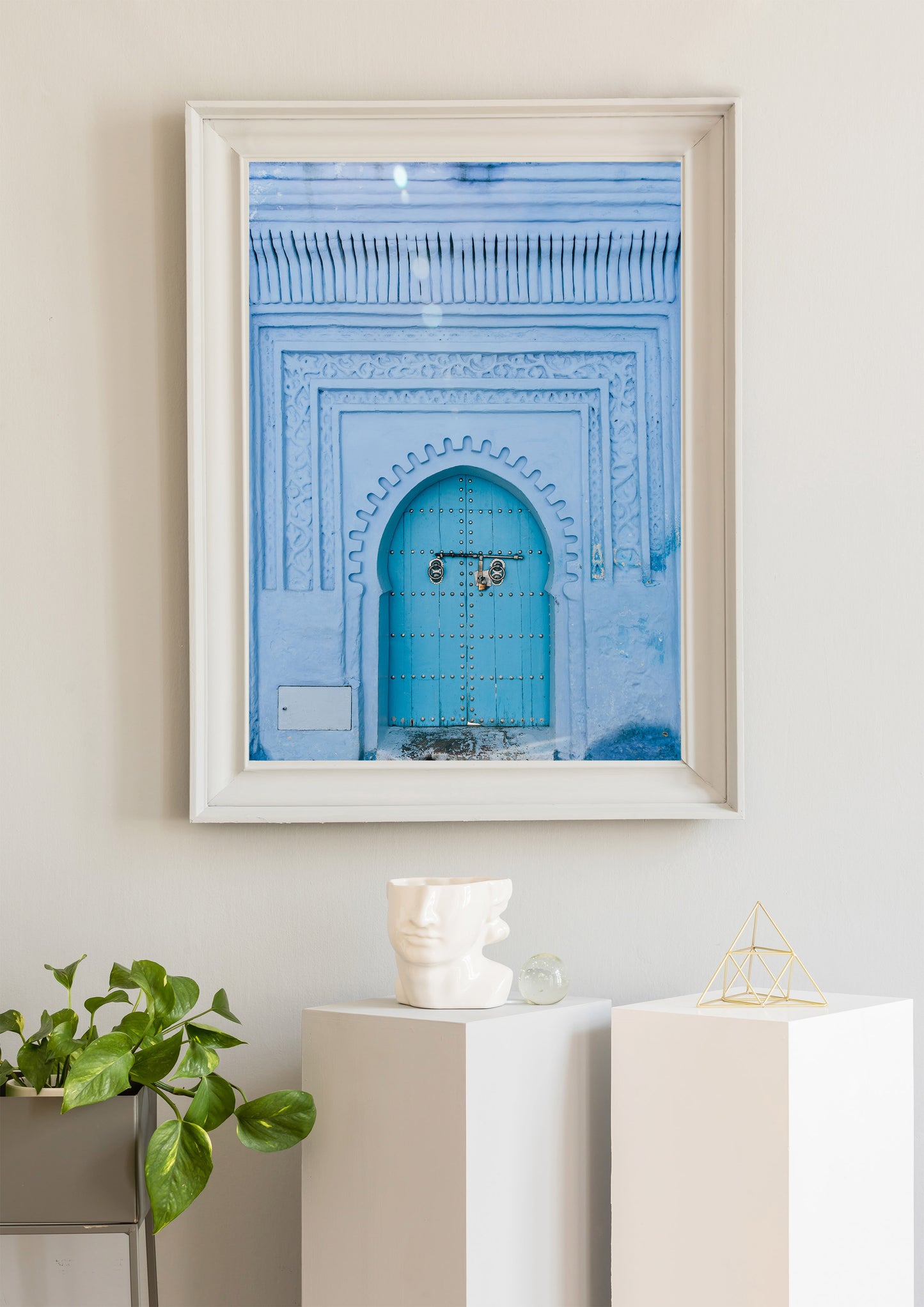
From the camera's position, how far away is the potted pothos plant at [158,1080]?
94 centimetres

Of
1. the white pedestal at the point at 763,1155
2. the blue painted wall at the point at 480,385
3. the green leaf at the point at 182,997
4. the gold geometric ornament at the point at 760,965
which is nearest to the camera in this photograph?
the white pedestal at the point at 763,1155

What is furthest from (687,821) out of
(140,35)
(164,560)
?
(140,35)

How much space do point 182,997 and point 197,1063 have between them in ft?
0.23

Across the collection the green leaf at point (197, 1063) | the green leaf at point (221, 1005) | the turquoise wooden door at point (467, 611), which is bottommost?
the green leaf at point (197, 1063)

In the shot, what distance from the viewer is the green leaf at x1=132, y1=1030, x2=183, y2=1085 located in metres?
0.97

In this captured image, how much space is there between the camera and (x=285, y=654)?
125cm

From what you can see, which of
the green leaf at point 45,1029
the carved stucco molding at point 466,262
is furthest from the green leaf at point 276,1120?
the carved stucco molding at point 466,262

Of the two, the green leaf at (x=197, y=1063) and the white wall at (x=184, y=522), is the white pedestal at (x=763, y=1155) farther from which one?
the green leaf at (x=197, y=1063)

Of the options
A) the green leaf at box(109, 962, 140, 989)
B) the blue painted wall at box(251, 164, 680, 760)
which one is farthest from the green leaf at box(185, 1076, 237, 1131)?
the blue painted wall at box(251, 164, 680, 760)

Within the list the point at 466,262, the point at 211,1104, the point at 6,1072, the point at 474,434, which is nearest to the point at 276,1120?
the point at 211,1104

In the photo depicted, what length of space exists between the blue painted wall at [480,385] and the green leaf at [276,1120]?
470 millimetres

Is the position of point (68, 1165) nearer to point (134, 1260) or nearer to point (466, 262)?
point (134, 1260)

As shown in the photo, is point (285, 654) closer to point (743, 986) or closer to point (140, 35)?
point (743, 986)

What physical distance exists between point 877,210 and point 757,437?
32 cm
